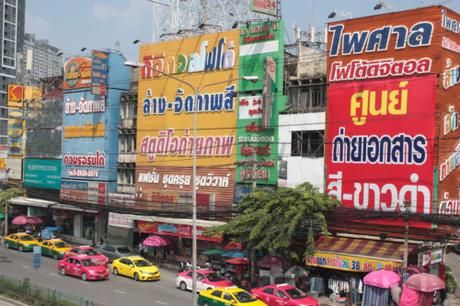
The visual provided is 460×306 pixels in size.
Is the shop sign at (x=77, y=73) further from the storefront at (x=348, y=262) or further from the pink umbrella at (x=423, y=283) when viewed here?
the pink umbrella at (x=423, y=283)

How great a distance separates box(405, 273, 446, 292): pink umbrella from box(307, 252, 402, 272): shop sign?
7.60ft

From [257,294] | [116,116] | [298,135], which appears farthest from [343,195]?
[116,116]

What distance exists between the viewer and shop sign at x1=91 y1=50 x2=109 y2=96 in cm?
4900

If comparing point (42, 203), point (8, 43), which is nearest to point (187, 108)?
point (42, 203)

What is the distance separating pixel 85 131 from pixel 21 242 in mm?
11295

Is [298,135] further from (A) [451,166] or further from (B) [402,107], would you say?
(A) [451,166]

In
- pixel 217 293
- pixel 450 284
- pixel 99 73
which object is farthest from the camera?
pixel 99 73

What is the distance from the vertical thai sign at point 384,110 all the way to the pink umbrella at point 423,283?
5.11 meters

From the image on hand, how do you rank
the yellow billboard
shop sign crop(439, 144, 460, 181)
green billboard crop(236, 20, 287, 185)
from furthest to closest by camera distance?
the yellow billboard < green billboard crop(236, 20, 287, 185) < shop sign crop(439, 144, 460, 181)

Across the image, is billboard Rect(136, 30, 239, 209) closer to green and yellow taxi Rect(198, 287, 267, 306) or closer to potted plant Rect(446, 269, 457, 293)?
green and yellow taxi Rect(198, 287, 267, 306)

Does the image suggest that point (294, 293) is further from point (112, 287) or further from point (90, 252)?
point (90, 252)

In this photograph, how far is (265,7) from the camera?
123 ft

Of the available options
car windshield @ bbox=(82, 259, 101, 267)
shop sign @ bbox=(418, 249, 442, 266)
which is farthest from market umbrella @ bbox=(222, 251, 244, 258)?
shop sign @ bbox=(418, 249, 442, 266)

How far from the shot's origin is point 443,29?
30.4 metres
